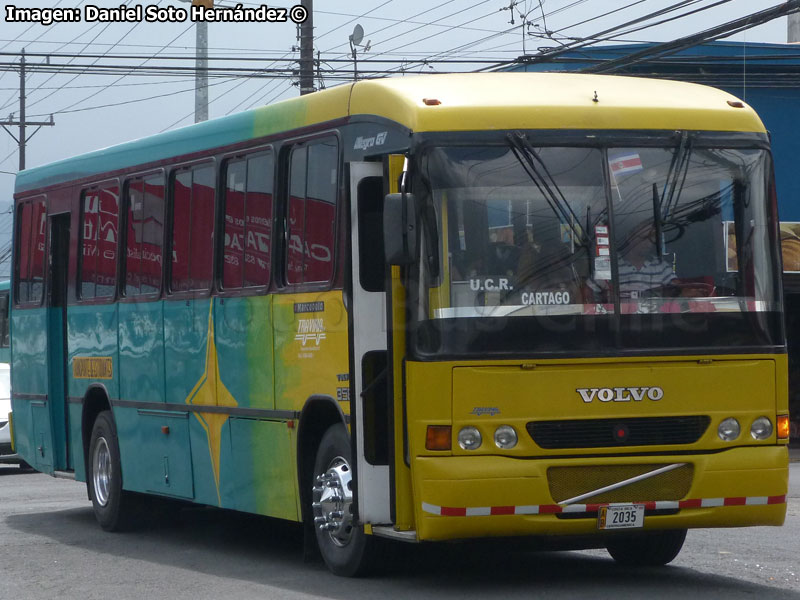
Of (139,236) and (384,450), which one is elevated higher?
(139,236)

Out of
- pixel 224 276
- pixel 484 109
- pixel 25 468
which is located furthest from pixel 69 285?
pixel 25 468

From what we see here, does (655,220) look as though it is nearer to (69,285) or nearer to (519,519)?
(519,519)

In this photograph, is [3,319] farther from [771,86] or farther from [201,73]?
[771,86]

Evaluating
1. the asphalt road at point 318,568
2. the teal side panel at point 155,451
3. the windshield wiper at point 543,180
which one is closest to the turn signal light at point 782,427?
the asphalt road at point 318,568

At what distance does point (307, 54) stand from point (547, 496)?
1745 cm

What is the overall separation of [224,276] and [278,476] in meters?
1.68

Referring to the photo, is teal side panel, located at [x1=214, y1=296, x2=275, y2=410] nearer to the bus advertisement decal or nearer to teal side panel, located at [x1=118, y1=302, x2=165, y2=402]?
teal side panel, located at [x1=118, y1=302, x2=165, y2=402]

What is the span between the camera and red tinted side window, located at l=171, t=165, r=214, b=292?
38.4 feet

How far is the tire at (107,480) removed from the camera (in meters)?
13.5

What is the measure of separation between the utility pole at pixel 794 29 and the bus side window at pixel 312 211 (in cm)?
2407

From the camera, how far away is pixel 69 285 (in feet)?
47.6

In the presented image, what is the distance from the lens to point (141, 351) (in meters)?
12.9

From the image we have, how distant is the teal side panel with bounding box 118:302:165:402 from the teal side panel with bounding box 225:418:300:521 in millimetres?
1580

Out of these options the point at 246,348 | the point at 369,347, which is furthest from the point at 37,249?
the point at 369,347
